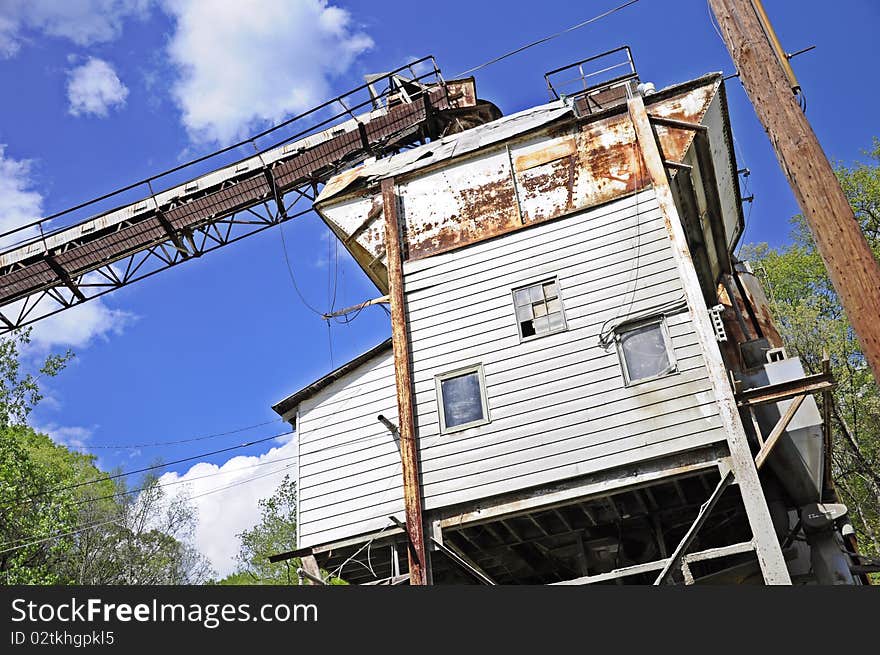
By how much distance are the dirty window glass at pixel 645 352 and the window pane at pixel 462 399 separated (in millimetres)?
2603

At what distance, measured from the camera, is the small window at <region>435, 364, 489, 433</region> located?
13.5 meters

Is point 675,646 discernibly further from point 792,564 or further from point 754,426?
point 792,564

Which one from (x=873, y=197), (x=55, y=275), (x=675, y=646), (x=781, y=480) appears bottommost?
(x=675, y=646)

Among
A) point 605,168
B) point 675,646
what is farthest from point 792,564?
point 605,168

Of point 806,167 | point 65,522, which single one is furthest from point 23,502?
point 806,167

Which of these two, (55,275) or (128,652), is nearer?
(128,652)

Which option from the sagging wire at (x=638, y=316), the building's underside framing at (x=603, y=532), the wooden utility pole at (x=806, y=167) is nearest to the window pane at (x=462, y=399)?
the building's underside framing at (x=603, y=532)

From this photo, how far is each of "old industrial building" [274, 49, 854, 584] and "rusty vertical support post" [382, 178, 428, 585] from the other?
54 mm

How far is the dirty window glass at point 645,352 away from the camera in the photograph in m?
12.6

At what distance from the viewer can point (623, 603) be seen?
28.5 feet

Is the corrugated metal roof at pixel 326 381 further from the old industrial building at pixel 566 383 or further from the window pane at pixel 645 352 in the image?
the window pane at pixel 645 352

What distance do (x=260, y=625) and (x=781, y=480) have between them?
8.81 metres

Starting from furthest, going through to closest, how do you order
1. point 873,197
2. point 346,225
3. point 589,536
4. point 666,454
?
point 873,197
point 346,225
point 589,536
point 666,454

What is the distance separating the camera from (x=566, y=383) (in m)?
13.1
